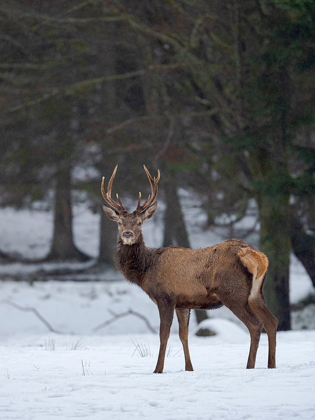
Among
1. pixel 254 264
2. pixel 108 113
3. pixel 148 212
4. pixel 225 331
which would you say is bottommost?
pixel 225 331

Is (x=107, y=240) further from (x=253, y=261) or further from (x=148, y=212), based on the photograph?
(x=253, y=261)

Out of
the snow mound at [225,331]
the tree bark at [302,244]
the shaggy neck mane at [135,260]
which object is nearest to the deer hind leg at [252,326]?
the shaggy neck mane at [135,260]

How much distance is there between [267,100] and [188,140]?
13.5 feet

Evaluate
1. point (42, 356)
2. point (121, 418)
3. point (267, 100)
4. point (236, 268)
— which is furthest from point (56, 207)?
point (121, 418)

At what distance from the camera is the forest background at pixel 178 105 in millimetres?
14234

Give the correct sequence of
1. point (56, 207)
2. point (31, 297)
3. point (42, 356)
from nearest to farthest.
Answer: point (42, 356) < point (31, 297) < point (56, 207)

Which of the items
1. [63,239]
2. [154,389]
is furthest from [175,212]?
[154,389]

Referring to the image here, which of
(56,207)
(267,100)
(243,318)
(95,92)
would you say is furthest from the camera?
(56,207)

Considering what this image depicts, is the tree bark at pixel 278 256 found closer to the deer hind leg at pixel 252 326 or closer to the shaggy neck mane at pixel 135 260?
the shaggy neck mane at pixel 135 260

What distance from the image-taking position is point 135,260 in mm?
8492

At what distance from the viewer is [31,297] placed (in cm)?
2011

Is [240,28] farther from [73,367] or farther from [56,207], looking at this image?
[56,207]

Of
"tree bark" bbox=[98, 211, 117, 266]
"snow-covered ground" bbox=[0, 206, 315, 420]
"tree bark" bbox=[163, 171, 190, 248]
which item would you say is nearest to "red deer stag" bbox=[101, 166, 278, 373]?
"snow-covered ground" bbox=[0, 206, 315, 420]

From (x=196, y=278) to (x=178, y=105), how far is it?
10.7m
